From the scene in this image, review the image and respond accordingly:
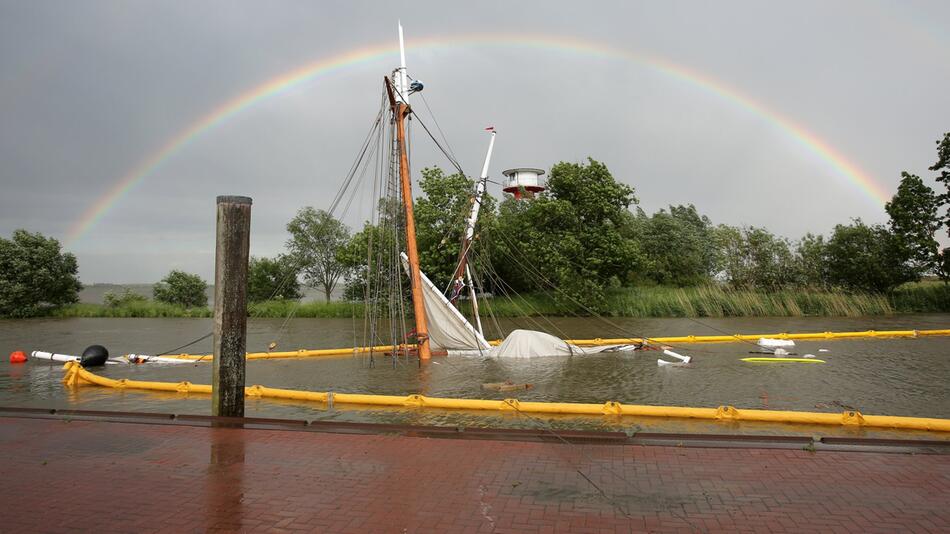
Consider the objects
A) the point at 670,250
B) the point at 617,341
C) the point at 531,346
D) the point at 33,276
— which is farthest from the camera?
the point at 670,250

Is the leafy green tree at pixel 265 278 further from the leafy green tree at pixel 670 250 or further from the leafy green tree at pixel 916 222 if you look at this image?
the leafy green tree at pixel 916 222

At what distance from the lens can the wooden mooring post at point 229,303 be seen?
866cm

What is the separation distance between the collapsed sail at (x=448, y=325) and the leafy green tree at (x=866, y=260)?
3354 centimetres

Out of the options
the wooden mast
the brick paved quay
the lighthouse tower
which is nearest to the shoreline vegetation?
the lighthouse tower

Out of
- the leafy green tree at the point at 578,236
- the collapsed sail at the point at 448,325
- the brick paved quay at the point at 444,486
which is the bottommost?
the brick paved quay at the point at 444,486

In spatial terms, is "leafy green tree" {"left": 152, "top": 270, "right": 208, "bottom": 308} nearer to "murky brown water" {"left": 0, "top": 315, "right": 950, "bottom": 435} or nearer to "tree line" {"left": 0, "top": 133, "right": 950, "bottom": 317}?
"tree line" {"left": 0, "top": 133, "right": 950, "bottom": 317}

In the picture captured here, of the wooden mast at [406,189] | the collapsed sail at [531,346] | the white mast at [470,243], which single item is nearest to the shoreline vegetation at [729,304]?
the white mast at [470,243]

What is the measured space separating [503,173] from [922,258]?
91.9ft

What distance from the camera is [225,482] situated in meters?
6.16

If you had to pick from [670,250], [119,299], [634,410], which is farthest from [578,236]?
[119,299]

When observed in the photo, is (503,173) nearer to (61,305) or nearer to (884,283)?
(884,283)

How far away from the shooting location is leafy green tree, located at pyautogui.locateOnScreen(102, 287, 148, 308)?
1866 inches

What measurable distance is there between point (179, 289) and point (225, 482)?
166 ft

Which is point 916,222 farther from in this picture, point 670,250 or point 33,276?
point 33,276
